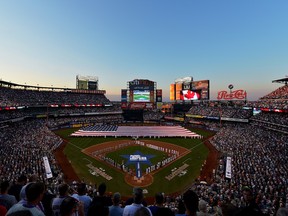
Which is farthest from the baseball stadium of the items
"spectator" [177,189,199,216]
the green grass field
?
"spectator" [177,189,199,216]

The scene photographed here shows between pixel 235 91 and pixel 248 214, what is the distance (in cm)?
6271

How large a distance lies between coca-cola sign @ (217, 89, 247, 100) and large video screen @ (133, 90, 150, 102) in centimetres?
3328

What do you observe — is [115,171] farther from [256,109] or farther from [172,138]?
[256,109]

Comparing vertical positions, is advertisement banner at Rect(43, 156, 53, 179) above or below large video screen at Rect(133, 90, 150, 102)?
below

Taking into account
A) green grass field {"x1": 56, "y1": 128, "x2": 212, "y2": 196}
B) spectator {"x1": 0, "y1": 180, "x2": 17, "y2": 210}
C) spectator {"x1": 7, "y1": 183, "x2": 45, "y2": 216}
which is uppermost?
spectator {"x1": 7, "y1": 183, "x2": 45, "y2": 216}

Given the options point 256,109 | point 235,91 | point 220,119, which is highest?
point 235,91

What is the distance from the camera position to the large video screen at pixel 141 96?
3268 inches

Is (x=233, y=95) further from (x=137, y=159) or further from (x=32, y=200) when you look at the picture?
(x=32, y=200)

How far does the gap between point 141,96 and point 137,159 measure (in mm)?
55061

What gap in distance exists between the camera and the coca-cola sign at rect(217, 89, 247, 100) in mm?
56375

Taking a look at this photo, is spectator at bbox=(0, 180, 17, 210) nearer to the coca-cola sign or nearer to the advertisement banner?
the advertisement banner

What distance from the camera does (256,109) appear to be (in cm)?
5381

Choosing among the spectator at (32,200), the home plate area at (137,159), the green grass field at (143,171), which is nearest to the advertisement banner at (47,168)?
the green grass field at (143,171)

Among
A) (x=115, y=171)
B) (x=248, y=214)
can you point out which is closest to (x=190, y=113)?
(x=115, y=171)
